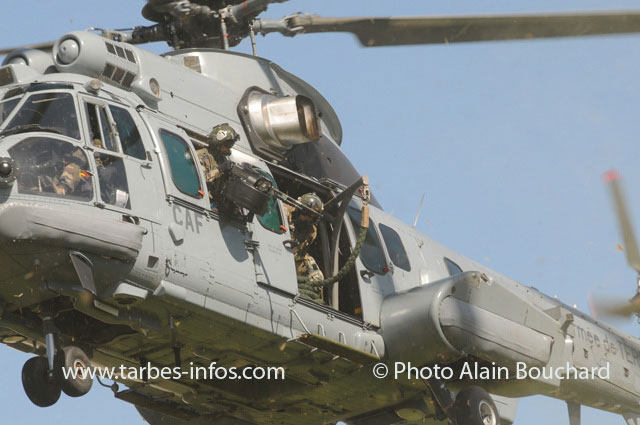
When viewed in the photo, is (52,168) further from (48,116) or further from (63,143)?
(48,116)

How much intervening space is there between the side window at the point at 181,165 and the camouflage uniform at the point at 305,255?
1508 millimetres

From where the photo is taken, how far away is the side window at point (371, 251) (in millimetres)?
11938

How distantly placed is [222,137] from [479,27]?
3.06 metres

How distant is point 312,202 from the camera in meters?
11.4

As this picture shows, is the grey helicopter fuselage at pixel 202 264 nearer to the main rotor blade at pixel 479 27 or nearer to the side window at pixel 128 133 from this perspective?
the side window at pixel 128 133

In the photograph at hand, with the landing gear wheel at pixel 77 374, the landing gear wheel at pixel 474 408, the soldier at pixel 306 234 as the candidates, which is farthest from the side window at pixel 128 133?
the landing gear wheel at pixel 474 408

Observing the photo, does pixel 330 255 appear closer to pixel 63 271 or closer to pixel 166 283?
pixel 166 283

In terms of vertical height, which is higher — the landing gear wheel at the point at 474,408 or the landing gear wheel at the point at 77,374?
the landing gear wheel at the point at 474,408

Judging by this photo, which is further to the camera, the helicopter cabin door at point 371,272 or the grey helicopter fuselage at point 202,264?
the helicopter cabin door at point 371,272

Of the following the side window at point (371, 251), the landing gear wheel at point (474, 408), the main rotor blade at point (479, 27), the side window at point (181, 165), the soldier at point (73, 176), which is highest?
the main rotor blade at point (479, 27)

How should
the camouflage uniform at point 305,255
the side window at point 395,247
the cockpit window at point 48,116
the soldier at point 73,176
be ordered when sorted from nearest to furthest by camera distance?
the soldier at point 73,176 < the cockpit window at point 48,116 < the camouflage uniform at point 305,255 < the side window at point 395,247

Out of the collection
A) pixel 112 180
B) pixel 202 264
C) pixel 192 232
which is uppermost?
pixel 112 180

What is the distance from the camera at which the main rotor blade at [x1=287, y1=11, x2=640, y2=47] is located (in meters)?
10.7

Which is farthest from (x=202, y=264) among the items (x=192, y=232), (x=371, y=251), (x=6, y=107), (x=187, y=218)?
(x=371, y=251)
